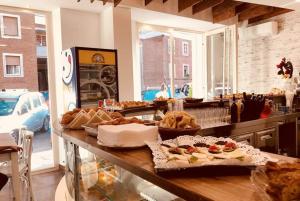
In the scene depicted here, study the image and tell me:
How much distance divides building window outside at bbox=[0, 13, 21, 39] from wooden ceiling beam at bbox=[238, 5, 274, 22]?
439 centimetres

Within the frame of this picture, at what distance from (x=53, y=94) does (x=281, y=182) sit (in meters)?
4.71

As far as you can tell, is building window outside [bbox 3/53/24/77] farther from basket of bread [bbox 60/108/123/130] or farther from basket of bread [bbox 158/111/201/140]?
basket of bread [bbox 158/111/201/140]

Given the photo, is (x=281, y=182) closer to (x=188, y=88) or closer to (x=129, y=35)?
(x=129, y=35)

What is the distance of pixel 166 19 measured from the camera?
5629 mm

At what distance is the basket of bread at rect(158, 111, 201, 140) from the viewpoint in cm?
135

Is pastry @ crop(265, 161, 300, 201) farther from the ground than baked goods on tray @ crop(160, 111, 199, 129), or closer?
closer

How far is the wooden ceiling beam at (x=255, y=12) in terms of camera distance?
5.30 metres

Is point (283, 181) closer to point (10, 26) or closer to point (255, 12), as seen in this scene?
point (10, 26)

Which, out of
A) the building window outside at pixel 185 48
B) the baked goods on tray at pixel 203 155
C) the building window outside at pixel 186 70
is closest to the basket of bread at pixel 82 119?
the baked goods on tray at pixel 203 155

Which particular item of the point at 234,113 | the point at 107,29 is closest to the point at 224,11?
the point at 107,29

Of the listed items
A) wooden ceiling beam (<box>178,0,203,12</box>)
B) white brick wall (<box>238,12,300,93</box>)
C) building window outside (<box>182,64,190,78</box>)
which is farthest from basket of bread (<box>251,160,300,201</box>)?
building window outside (<box>182,64,190,78</box>)

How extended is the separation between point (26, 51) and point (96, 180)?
12.2ft

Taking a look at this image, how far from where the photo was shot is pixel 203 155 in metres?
0.97

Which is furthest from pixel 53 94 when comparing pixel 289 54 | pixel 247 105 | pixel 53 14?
pixel 289 54
